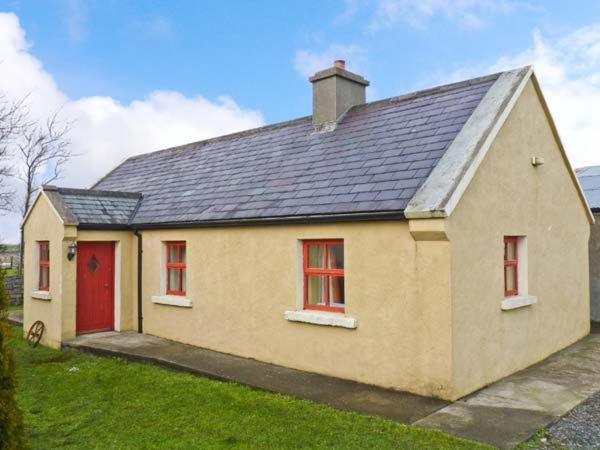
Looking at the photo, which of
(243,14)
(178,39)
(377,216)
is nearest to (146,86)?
(178,39)

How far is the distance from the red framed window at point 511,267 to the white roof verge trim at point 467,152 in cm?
222

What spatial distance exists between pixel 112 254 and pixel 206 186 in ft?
10.3

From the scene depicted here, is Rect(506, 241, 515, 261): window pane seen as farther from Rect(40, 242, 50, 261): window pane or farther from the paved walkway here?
Rect(40, 242, 50, 261): window pane

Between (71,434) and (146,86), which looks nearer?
(71,434)

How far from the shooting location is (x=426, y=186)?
740cm

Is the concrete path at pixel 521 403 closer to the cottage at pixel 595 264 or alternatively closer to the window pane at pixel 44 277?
the cottage at pixel 595 264

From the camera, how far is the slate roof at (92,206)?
38.3 feet

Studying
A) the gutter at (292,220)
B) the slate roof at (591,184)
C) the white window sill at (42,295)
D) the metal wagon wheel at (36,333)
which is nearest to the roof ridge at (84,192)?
the gutter at (292,220)

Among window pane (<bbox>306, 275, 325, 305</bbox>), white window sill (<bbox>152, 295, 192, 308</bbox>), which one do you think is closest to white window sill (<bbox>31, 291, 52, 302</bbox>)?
white window sill (<bbox>152, 295, 192, 308</bbox>)

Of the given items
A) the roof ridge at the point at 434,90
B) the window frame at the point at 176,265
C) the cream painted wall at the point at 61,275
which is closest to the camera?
the roof ridge at the point at 434,90

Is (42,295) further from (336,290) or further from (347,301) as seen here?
(347,301)

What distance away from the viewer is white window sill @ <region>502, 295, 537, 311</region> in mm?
8273

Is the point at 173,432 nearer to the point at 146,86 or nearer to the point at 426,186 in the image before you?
the point at 426,186

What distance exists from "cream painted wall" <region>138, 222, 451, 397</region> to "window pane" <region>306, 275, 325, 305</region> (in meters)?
0.30
